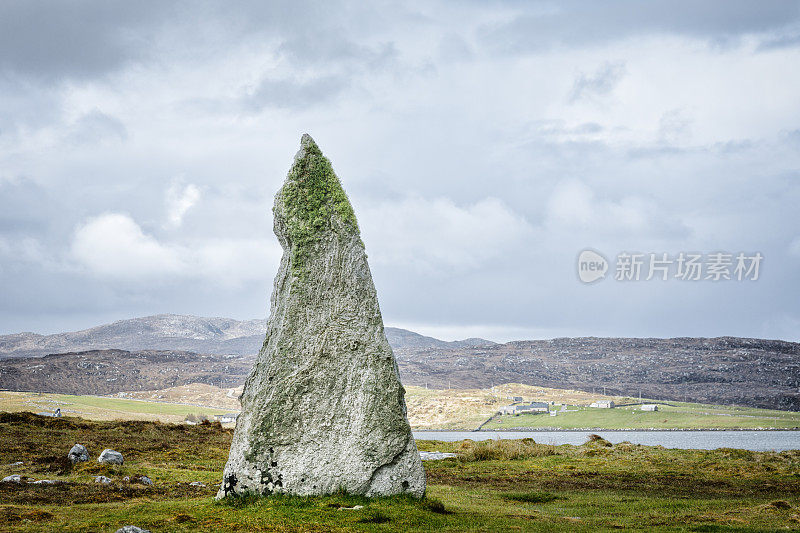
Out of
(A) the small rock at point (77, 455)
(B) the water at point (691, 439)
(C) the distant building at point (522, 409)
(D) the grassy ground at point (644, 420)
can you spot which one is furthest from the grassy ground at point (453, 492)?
(C) the distant building at point (522, 409)

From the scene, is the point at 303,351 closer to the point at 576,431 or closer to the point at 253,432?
the point at 253,432

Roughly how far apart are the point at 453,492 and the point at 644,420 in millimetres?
154400

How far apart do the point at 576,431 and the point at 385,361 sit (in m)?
134

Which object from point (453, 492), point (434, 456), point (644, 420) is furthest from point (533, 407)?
point (453, 492)

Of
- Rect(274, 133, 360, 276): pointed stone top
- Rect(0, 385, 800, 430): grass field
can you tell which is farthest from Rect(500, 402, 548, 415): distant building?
Rect(274, 133, 360, 276): pointed stone top

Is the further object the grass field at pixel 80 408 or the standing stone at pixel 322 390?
the grass field at pixel 80 408

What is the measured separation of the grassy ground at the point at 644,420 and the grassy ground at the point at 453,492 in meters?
118

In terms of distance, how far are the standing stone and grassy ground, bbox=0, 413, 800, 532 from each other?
513mm

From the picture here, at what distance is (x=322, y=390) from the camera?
45.6 feet

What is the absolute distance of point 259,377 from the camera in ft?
46.3

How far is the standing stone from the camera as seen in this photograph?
13625 millimetres

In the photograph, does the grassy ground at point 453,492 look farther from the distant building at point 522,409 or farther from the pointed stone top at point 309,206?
the distant building at point 522,409

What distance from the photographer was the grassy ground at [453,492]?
41.6ft

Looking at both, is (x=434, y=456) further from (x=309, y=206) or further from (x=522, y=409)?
(x=522, y=409)
